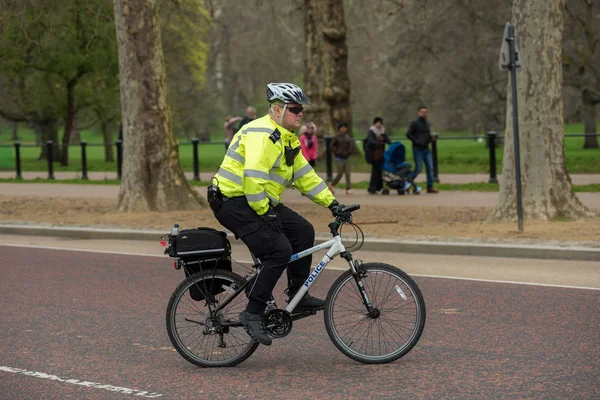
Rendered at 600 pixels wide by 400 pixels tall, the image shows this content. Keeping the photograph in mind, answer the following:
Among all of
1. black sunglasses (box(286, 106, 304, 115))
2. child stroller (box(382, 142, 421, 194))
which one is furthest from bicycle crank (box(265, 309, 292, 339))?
child stroller (box(382, 142, 421, 194))

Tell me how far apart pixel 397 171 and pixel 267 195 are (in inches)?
618

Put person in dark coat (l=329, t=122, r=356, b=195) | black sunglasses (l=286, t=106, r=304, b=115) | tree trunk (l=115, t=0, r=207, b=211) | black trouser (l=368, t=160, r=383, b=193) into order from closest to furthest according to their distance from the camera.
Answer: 1. black sunglasses (l=286, t=106, r=304, b=115)
2. tree trunk (l=115, t=0, r=207, b=211)
3. black trouser (l=368, t=160, r=383, b=193)
4. person in dark coat (l=329, t=122, r=356, b=195)

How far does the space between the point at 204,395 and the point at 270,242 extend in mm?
1032

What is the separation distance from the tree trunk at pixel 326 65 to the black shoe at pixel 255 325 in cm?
2612

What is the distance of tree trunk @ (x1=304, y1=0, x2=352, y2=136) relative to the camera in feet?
109

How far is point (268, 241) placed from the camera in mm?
7004

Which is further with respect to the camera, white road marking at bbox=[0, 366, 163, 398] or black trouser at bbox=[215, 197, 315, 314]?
black trouser at bbox=[215, 197, 315, 314]

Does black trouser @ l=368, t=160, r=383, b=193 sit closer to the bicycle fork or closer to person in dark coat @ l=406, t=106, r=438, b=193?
person in dark coat @ l=406, t=106, r=438, b=193

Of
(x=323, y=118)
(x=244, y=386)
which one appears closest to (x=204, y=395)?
(x=244, y=386)

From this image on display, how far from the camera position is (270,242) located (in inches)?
276

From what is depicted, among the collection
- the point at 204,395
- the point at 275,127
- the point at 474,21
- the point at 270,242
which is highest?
the point at 474,21

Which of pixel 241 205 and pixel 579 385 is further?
pixel 241 205

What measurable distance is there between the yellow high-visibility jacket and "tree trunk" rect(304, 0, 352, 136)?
1022 inches

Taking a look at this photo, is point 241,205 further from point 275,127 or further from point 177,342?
point 177,342
